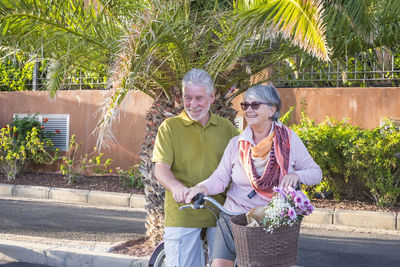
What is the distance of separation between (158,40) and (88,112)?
24.4 feet

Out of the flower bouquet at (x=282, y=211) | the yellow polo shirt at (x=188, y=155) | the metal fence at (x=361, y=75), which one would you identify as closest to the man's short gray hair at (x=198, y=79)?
the yellow polo shirt at (x=188, y=155)

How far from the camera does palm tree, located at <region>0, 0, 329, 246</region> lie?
13.9 feet

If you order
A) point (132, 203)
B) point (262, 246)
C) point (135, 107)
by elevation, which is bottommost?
point (132, 203)

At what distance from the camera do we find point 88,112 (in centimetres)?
1173

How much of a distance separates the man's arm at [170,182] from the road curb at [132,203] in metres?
4.75

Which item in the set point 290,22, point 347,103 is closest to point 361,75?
point 347,103

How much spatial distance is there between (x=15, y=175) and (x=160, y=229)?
21.0 ft

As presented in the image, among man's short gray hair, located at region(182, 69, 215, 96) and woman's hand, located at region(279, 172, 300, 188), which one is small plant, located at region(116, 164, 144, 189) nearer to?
man's short gray hair, located at region(182, 69, 215, 96)

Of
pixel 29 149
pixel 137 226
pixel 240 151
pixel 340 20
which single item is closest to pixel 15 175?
pixel 29 149

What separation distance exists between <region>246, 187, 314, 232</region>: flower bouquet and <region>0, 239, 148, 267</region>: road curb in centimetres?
283

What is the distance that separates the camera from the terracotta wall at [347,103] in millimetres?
9797

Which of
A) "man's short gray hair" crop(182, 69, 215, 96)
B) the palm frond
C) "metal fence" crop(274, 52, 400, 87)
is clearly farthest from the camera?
"metal fence" crop(274, 52, 400, 87)

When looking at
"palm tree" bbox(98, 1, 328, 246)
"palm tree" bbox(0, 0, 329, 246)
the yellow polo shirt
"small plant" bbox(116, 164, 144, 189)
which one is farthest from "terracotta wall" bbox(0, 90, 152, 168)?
the yellow polo shirt

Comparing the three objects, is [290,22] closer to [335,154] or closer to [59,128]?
[335,154]
